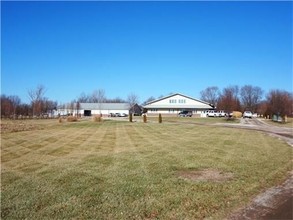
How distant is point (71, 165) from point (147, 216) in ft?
19.1

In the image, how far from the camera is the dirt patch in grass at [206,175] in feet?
30.2

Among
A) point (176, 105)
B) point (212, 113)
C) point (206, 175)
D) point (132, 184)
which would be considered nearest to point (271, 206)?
point (206, 175)

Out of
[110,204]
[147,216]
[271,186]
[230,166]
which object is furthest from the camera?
[230,166]

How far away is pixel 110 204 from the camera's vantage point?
277 inches

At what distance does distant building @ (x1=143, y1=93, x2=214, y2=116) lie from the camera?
300ft

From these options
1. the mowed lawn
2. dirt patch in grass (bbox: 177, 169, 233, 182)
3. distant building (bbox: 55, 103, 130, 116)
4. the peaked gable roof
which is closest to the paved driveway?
the mowed lawn

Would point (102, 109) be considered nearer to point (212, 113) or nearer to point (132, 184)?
point (212, 113)

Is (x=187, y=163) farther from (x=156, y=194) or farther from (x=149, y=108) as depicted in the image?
(x=149, y=108)

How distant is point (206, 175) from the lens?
9.70m

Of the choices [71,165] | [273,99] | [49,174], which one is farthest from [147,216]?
[273,99]

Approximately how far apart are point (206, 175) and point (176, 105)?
8298cm

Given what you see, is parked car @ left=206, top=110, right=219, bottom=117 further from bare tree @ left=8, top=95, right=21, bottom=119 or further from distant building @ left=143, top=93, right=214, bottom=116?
bare tree @ left=8, top=95, right=21, bottom=119

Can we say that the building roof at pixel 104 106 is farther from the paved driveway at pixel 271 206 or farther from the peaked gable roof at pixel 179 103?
the paved driveway at pixel 271 206

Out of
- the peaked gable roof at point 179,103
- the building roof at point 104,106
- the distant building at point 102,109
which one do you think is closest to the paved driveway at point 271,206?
the peaked gable roof at point 179,103
